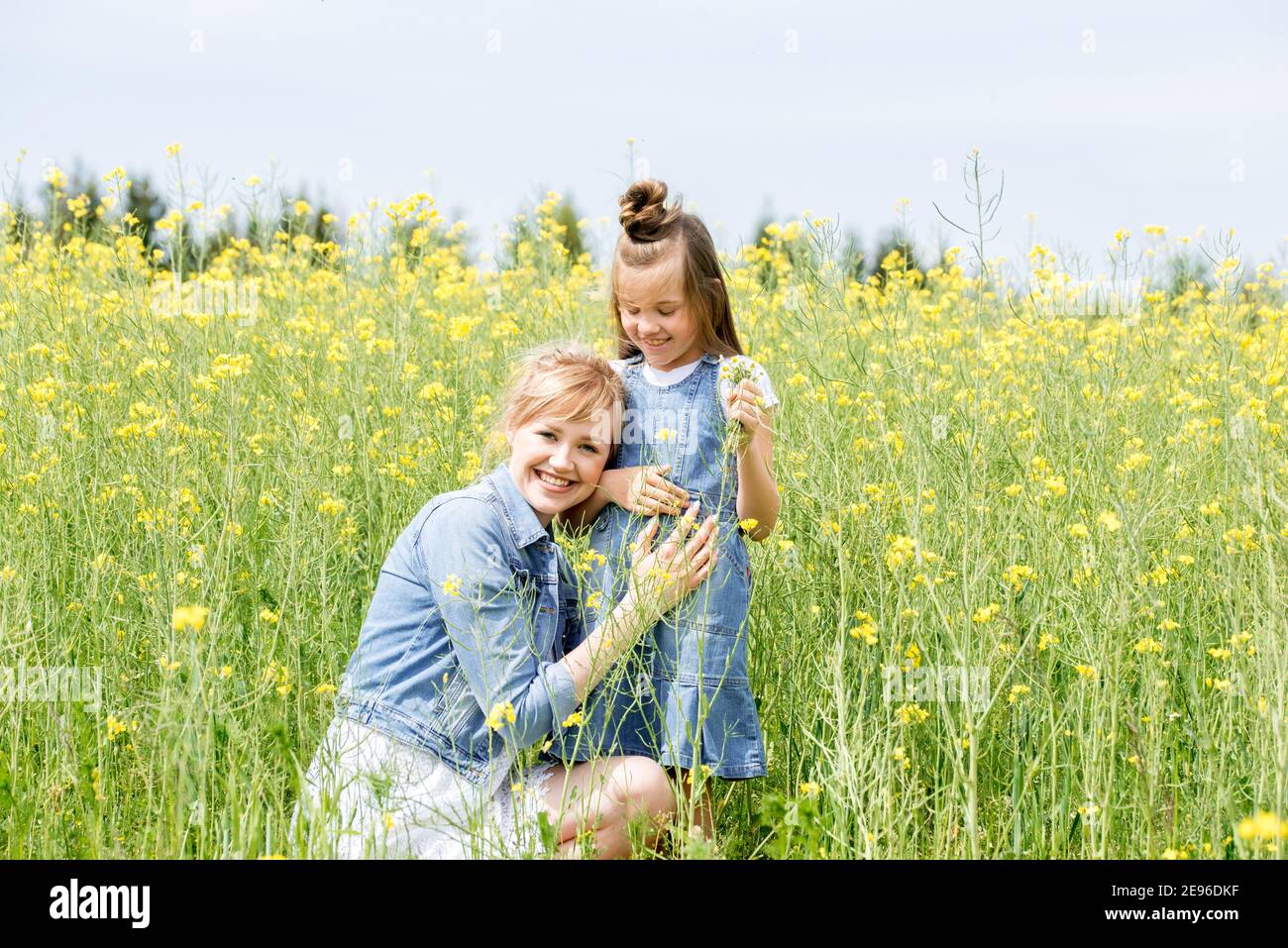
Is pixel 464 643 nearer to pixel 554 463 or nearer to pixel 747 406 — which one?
pixel 554 463

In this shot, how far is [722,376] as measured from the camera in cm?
225

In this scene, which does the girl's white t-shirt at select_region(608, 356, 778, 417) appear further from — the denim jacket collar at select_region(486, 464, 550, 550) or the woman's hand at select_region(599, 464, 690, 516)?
the denim jacket collar at select_region(486, 464, 550, 550)

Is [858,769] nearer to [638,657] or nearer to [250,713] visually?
[638,657]

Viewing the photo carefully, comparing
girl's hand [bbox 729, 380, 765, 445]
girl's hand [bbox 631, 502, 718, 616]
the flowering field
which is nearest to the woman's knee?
the flowering field

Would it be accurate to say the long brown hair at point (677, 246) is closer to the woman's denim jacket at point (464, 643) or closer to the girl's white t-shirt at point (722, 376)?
the girl's white t-shirt at point (722, 376)

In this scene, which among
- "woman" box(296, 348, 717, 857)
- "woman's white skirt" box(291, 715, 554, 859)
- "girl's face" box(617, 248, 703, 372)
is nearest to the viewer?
"woman's white skirt" box(291, 715, 554, 859)

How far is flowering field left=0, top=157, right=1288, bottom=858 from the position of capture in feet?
6.56

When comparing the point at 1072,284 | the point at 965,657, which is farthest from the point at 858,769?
the point at 1072,284

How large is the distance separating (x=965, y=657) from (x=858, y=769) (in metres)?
0.31

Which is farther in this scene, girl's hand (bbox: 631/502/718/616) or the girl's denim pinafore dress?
the girl's denim pinafore dress

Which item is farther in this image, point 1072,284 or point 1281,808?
point 1072,284

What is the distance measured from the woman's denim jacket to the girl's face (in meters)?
0.50
